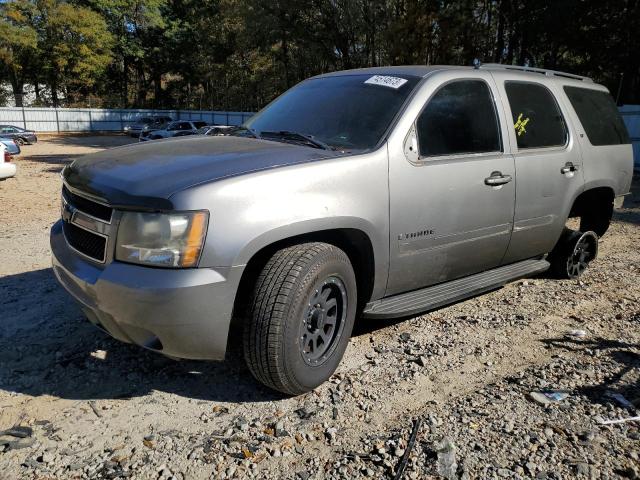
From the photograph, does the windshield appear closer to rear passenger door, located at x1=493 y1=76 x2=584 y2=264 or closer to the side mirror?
the side mirror

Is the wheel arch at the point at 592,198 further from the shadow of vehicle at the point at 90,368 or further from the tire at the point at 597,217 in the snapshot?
the shadow of vehicle at the point at 90,368

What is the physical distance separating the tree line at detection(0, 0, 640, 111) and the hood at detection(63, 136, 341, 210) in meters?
9.02

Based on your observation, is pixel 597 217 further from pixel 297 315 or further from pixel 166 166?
pixel 166 166

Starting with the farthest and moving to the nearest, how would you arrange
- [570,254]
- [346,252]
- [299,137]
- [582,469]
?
[570,254]
[299,137]
[346,252]
[582,469]

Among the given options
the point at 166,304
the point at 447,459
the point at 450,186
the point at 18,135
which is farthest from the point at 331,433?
the point at 18,135

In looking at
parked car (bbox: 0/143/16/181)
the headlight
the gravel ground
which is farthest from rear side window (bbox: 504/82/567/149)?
parked car (bbox: 0/143/16/181)

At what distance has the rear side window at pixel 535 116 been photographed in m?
4.18

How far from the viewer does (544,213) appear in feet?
14.3

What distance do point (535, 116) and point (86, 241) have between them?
3565mm

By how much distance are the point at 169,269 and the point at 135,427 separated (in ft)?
2.97

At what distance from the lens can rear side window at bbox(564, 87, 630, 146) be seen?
488 cm

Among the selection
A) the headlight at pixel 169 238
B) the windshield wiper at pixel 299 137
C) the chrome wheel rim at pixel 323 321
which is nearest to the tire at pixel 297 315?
the chrome wheel rim at pixel 323 321

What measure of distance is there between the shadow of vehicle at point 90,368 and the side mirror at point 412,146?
65.8 inches

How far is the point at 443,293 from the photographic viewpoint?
12.1ft
